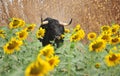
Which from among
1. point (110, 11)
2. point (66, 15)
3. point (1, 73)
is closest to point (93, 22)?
point (110, 11)

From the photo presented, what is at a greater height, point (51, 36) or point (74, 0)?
point (74, 0)

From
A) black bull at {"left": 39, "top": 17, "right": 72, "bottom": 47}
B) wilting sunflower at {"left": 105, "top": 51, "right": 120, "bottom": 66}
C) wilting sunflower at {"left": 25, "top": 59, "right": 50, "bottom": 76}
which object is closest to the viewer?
wilting sunflower at {"left": 25, "top": 59, "right": 50, "bottom": 76}

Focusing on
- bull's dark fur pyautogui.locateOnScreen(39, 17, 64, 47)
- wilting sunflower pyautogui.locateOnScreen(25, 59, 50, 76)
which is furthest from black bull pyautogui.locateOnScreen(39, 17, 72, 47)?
wilting sunflower pyautogui.locateOnScreen(25, 59, 50, 76)

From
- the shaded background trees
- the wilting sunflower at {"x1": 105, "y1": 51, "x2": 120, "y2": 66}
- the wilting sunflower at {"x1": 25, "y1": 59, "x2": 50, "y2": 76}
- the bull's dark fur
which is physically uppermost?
the wilting sunflower at {"x1": 25, "y1": 59, "x2": 50, "y2": 76}

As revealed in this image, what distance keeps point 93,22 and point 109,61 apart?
19.6ft

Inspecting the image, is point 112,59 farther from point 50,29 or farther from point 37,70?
point 50,29

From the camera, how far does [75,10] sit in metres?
9.08

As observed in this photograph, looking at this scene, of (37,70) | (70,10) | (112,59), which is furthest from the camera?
(70,10)

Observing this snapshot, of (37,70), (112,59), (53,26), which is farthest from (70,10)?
(37,70)

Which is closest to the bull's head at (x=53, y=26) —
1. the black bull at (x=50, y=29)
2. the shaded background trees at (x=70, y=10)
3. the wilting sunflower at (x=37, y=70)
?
the black bull at (x=50, y=29)

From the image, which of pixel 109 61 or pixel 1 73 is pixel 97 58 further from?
pixel 1 73

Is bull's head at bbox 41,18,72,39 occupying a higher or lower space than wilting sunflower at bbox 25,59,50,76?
lower

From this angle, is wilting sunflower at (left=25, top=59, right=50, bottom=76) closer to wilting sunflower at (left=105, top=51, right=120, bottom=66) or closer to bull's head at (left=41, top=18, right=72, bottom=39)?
wilting sunflower at (left=105, top=51, right=120, bottom=66)

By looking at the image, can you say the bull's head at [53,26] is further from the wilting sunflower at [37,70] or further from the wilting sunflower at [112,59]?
the wilting sunflower at [37,70]
